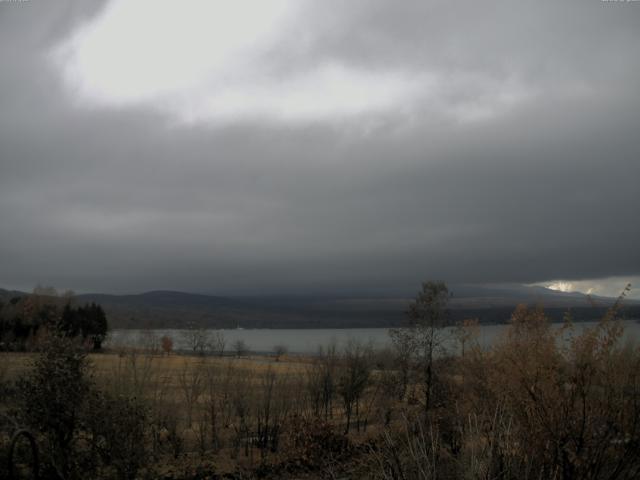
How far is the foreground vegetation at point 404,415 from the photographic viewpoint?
315 inches

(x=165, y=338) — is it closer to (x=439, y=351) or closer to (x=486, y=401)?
(x=439, y=351)

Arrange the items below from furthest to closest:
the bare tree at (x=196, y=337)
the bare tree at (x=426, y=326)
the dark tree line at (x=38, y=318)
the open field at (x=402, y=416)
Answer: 1. the bare tree at (x=196, y=337)
2. the dark tree line at (x=38, y=318)
3. the bare tree at (x=426, y=326)
4. the open field at (x=402, y=416)

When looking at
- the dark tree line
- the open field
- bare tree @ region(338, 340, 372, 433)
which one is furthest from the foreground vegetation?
the dark tree line

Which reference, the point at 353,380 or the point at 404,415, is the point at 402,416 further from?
the point at 353,380

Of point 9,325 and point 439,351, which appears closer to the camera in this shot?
point 439,351

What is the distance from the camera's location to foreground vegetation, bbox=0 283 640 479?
8000 millimetres

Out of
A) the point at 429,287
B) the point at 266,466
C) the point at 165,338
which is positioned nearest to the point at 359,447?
the point at 266,466

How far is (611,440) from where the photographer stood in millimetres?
7867

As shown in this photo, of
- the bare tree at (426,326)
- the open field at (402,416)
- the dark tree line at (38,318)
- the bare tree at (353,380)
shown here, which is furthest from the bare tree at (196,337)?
the open field at (402,416)

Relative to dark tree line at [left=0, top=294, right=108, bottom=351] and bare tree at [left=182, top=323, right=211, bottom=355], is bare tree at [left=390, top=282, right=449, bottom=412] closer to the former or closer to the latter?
dark tree line at [left=0, top=294, right=108, bottom=351]

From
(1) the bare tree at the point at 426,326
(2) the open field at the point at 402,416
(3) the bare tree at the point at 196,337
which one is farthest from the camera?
(3) the bare tree at the point at 196,337

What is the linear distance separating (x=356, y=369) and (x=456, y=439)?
10.9 m

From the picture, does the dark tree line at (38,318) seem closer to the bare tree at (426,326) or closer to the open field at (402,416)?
the open field at (402,416)

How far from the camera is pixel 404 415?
9.77 metres
